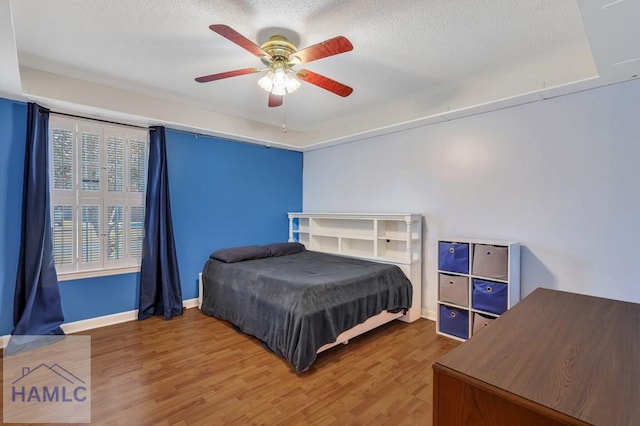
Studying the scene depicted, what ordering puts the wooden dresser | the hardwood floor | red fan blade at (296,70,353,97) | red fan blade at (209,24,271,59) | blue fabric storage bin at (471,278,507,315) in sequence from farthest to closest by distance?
blue fabric storage bin at (471,278,507,315), red fan blade at (296,70,353,97), the hardwood floor, red fan blade at (209,24,271,59), the wooden dresser

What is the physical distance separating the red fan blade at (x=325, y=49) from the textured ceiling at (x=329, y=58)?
26 centimetres

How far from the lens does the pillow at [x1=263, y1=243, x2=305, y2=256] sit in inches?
166

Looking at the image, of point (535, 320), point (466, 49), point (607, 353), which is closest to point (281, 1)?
point (466, 49)

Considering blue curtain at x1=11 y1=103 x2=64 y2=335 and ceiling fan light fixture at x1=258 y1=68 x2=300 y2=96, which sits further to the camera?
blue curtain at x1=11 y1=103 x2=64 y2=335

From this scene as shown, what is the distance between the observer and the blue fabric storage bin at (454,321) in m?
3.01

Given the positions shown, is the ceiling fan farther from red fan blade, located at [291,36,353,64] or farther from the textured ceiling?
the textured ceiling

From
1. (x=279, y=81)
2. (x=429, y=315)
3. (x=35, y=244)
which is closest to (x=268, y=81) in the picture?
(x=279, y=81)

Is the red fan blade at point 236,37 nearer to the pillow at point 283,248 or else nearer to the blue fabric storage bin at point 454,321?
the pillow at point 283,248

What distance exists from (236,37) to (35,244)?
2.77 m

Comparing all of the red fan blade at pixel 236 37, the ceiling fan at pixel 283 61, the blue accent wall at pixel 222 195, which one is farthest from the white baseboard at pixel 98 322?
the red fan blade at pixel 236 37

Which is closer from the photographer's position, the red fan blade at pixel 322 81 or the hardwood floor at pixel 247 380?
the hardwood floor at pixel 247 380

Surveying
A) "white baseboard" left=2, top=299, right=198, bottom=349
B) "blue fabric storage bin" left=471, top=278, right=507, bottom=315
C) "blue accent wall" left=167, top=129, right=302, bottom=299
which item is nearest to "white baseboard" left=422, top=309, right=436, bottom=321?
"blue fabric storage bin" left=471, top=278, right=507, bottom=315

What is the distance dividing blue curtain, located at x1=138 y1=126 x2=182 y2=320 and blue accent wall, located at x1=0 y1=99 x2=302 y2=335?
0.51ft

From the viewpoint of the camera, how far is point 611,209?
2498mm
